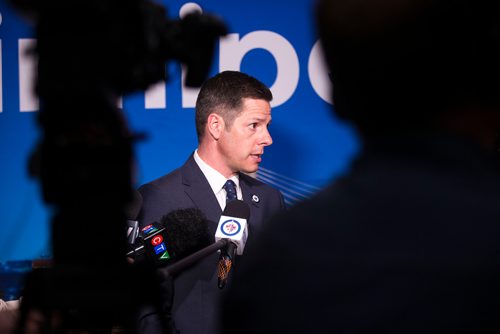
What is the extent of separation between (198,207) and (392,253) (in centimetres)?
166

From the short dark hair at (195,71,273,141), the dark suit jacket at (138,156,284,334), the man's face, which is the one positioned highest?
the short dark hair at (195,71,273,141)

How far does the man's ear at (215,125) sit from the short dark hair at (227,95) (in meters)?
0.02

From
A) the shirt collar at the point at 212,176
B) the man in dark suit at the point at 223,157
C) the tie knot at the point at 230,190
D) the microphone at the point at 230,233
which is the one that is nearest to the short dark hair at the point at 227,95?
the man in dark suit at the point at 223,157

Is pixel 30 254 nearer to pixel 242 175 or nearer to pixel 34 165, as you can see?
pixel 242 175

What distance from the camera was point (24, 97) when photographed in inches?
103

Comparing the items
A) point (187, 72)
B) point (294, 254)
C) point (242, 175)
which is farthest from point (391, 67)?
point (242, 175)

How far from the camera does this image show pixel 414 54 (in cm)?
57

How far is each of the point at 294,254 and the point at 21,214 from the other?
7.83 ft

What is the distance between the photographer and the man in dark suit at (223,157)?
2.18 metres

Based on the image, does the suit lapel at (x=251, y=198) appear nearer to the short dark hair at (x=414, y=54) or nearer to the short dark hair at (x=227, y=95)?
the short dark hair at (x=227, y=95)

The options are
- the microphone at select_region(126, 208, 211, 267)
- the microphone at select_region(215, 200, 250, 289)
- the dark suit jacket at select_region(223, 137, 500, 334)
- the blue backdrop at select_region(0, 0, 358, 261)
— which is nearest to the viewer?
the dark suit jacket at select_region(223, 137, 500, 334)

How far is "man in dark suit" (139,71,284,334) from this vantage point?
2180 mm

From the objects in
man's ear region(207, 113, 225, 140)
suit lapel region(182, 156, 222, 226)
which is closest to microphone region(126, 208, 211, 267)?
suit lapel region(182, 156, 222, 226)

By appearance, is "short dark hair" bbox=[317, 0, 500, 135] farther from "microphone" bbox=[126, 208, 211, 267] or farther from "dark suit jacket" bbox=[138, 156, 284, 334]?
"dark suit jacket" bbox=[138, 156, 284, 334]
